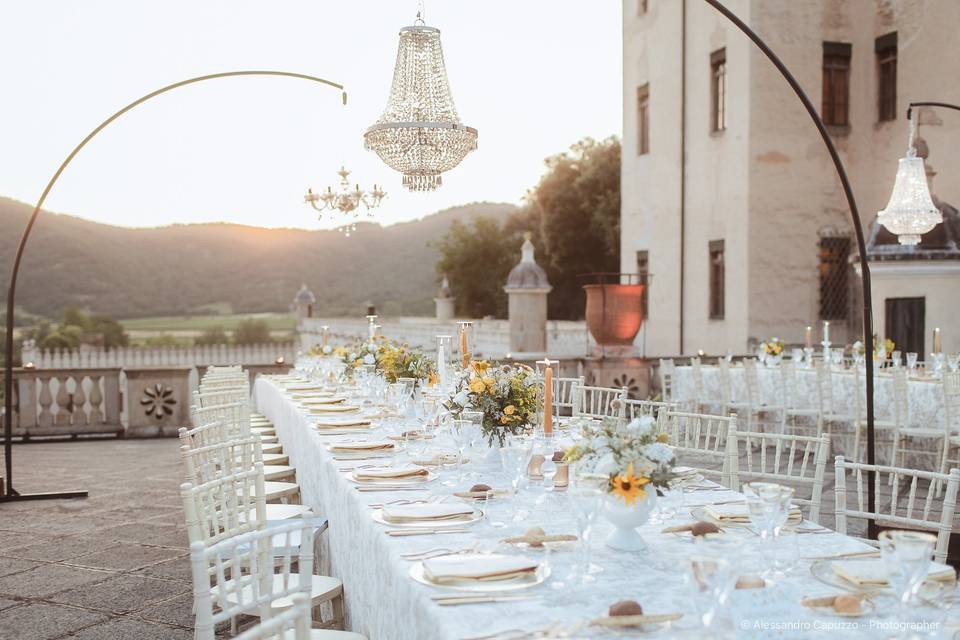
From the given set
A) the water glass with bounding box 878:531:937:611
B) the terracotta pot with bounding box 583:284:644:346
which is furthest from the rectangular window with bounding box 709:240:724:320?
the water glass with bounding box 878:531:937:611

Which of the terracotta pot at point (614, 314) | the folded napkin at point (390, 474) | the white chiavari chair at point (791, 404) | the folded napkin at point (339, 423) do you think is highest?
the terracotta pot at point (614, 314)

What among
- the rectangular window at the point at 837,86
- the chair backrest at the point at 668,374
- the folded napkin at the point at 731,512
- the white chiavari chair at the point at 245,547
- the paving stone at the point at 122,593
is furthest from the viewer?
the rectangular window at the point at 837,86

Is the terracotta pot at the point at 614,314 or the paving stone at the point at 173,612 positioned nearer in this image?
the paving stone at the point at 173,612

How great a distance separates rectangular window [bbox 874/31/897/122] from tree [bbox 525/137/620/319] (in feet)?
45.9

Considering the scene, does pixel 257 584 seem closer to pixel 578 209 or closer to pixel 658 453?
pixel 658 453

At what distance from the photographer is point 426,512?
2.84m

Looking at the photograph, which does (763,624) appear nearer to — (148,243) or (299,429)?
(299,429)

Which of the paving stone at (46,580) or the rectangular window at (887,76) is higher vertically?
the rectangular window at (887,76)

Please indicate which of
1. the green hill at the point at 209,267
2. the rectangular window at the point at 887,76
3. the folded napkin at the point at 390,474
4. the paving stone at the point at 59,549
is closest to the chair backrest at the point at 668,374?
the paving stone at the point at 59,549

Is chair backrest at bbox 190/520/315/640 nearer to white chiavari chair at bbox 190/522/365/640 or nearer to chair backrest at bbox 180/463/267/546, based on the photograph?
white chiavari chair at bbox 190/522/365/640

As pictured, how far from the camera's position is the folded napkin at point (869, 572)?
2109mm

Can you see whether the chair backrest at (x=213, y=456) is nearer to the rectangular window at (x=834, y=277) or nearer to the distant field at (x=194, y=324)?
the rectangular window at (x=834, y=277)

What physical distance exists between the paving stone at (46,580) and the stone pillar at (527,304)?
10.4m

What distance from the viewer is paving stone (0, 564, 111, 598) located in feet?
15.4
